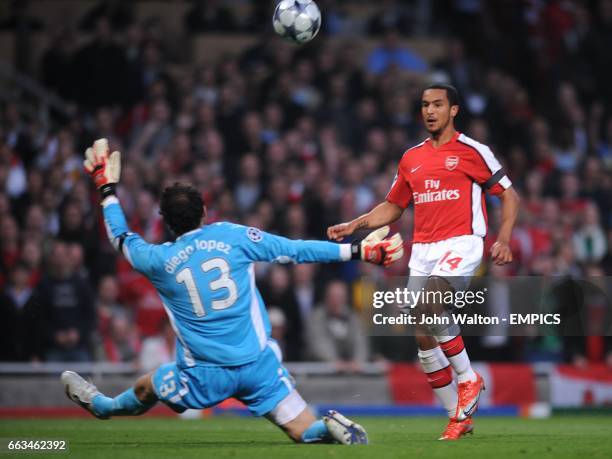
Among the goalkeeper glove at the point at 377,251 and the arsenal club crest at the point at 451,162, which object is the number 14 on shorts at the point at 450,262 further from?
the goalkeeper glove at the point at 377,251

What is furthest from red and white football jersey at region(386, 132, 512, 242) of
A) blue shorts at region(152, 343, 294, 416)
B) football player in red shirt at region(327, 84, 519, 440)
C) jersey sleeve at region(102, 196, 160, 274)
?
jersey sleeve at region(102, 196, 160, 274)

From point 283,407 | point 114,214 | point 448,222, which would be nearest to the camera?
point 283,407

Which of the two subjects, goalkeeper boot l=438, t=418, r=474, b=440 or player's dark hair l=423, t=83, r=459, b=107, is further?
player's dark hair l=423, t=83, r=459, b=107

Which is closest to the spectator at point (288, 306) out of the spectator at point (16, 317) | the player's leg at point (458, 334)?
the spectator at point (16, 317)

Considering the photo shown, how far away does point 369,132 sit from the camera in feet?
58.6

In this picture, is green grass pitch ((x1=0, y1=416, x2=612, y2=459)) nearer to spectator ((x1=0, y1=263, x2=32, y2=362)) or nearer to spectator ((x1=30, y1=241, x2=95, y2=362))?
spectator ((x1=30, y1=241, x2=95, y2=362))

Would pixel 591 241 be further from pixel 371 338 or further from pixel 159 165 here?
pixel 159 165

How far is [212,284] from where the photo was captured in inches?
332

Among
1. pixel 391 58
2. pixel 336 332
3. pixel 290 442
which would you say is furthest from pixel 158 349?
pixel 391 58

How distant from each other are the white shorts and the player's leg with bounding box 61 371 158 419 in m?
2.32

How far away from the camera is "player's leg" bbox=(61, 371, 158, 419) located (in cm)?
873

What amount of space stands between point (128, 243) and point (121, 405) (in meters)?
1.19

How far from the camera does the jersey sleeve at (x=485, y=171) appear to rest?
31.9 feet

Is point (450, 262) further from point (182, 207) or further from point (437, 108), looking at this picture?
point (182, 207)
